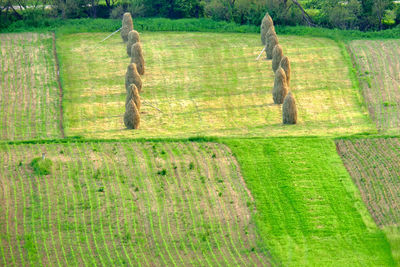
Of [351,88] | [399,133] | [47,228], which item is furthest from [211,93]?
[47,228]

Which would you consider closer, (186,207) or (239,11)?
(186,207)

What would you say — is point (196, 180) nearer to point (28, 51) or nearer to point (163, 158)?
point (163, 158)

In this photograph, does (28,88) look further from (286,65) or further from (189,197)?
(189,197)

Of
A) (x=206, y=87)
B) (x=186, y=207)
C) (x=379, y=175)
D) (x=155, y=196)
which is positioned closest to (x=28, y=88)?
(x=206, y=87)

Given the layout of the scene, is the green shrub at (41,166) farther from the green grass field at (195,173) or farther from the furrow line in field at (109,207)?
the furrow line in field at (109,207)

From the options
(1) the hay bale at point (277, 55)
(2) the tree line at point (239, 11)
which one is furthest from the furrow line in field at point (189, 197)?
(2) the tree line at point (239, 11)

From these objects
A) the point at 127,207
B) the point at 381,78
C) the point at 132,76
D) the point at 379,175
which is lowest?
the point at 127,207
